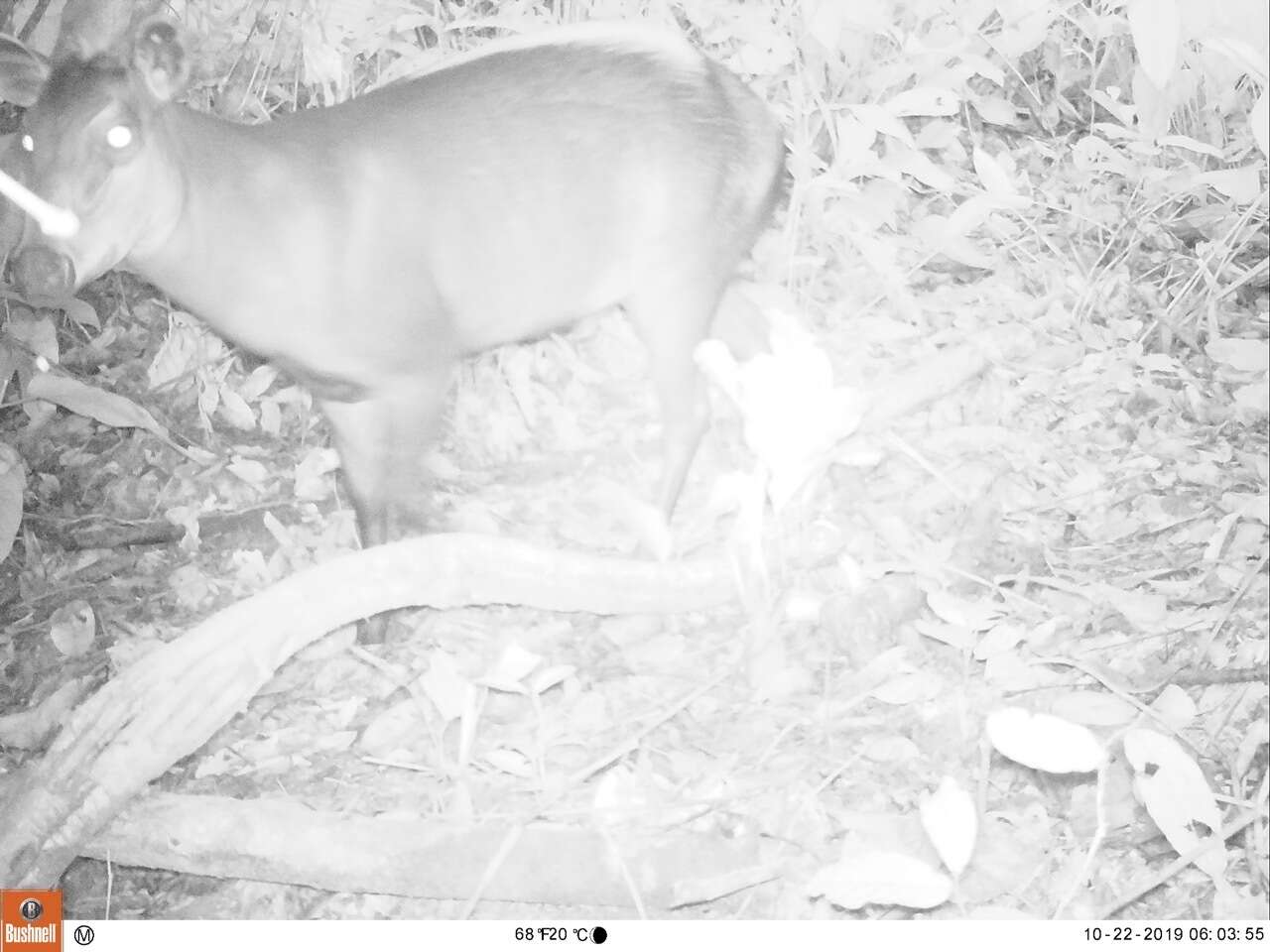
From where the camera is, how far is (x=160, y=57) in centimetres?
148

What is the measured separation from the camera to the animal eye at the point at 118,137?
1.46 metres

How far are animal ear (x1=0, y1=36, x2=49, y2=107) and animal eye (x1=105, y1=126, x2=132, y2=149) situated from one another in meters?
0.11

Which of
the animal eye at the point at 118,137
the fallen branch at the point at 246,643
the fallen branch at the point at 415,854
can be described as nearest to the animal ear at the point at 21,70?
the animal eye at the point at 118,137

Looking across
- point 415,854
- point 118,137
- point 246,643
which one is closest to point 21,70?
point 118,137

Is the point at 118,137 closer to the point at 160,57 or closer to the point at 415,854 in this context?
the point at 160,57

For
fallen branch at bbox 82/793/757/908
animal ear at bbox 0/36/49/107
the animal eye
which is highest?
animal ear at bbox 0/36/49/107

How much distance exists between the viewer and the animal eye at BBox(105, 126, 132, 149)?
4.78 feet

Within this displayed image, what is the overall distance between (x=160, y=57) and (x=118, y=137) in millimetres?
110

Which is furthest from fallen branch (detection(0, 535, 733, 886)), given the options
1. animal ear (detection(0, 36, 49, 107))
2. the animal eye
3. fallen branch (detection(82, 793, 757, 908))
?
animal ear (detection(0, 36, 49, 107))

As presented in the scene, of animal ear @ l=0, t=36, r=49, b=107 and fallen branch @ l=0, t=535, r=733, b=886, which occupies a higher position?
animal ear @ l=0, t=36, r=49, b=107

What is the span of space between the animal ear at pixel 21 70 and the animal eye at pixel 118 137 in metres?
0.11

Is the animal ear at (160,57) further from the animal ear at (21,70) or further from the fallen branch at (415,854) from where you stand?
the fallen branch at (415,854)

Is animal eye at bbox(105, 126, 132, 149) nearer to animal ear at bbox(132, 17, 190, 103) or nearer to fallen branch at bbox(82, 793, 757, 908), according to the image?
animal ear at bbox(132, 17, 190, 103)

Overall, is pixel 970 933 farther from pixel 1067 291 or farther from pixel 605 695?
pixel 1067 291
